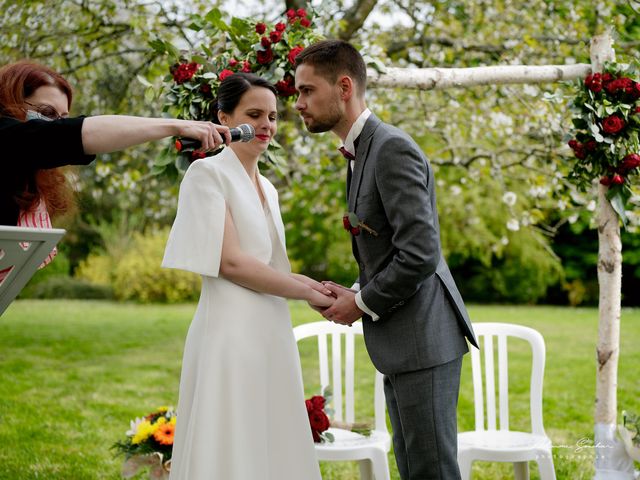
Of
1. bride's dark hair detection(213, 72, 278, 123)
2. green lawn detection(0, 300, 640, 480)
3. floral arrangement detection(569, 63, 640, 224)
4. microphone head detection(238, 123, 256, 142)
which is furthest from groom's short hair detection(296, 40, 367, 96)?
green lawn detection(0, 300, 640, 480)

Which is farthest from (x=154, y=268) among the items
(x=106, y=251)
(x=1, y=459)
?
(x=1, y=459)

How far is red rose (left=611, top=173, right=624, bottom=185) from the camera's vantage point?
391 centimetres

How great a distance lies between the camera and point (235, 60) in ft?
11.9

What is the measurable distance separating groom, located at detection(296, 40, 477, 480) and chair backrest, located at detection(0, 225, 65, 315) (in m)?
1.24

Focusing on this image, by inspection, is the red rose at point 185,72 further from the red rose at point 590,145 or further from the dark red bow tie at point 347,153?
the red rose at point 590,145

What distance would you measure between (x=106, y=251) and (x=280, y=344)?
15.3m

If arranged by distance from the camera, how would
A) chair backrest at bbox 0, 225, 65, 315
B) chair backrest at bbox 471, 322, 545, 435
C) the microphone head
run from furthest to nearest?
chair backrest at bbox 471, 322, 545, 435 < the microphone head < chair backrest at bbox 0, 225, 65, 315

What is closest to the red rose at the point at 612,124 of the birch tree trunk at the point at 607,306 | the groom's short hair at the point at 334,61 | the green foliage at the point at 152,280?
the birch tree trunk at the point at 607,306

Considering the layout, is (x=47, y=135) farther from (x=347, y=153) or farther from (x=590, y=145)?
(x=590, y=145)

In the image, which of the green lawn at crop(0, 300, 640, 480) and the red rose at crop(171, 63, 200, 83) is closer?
the red rose at crop(171, 63, 200, 83)

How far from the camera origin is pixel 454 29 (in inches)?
294

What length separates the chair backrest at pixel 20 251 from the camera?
1.52 m

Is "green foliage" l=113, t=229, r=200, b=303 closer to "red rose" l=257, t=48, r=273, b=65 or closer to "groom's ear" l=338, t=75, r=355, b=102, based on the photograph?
→ "red rose" l=257, t=48, r=273, b=65

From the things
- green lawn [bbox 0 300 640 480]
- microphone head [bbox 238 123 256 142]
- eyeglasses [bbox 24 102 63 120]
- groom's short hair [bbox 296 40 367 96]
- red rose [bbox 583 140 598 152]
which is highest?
groom's short hair [bbox 296 40 367 96]
